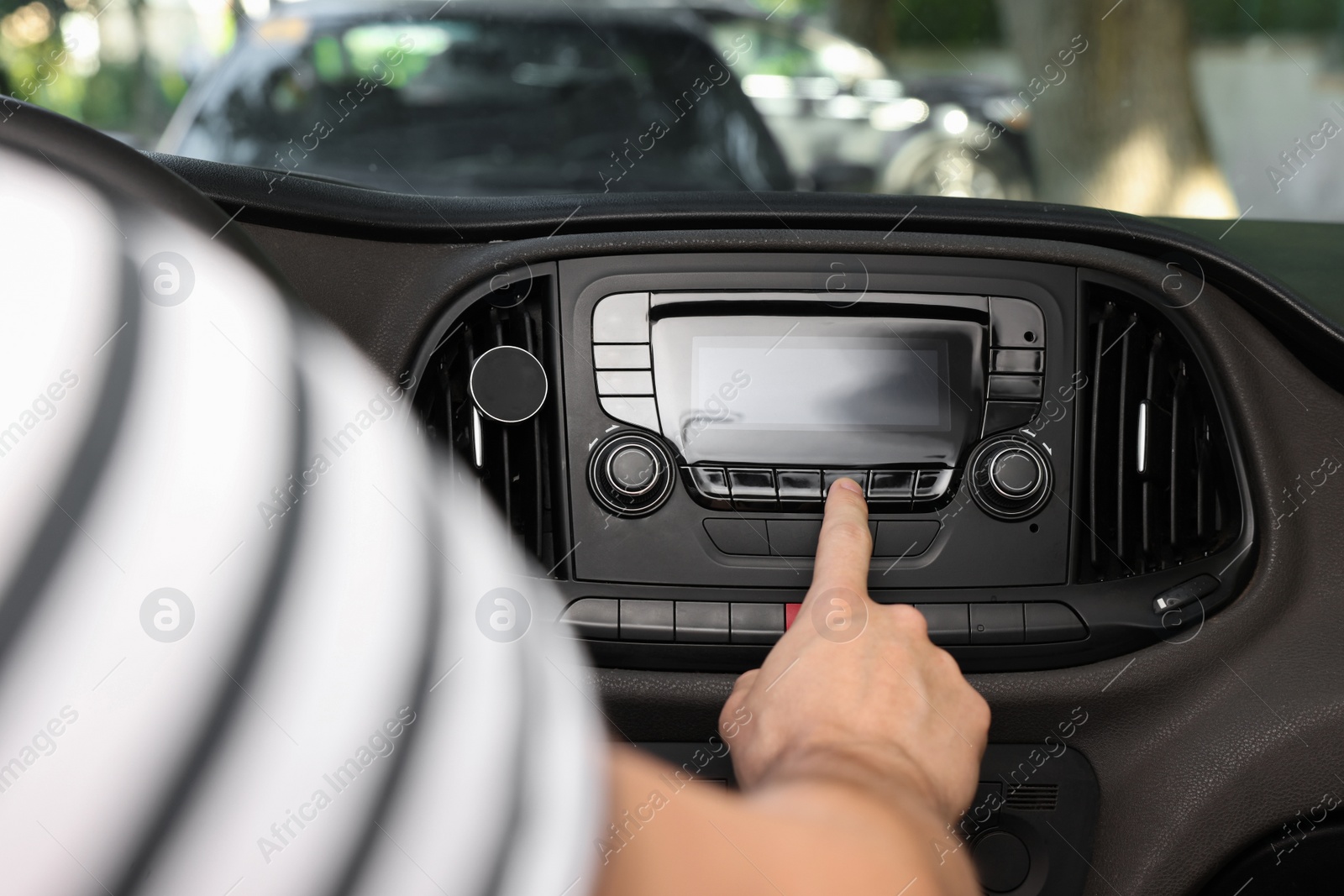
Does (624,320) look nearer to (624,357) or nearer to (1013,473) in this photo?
(624,357)

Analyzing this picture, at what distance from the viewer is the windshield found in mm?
2846

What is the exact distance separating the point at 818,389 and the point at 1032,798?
55 cm

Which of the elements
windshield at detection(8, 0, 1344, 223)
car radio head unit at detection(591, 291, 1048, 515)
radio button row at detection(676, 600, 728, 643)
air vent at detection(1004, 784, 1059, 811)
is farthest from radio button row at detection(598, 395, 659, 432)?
air vent at detection(1004, 784, 1059, 811)

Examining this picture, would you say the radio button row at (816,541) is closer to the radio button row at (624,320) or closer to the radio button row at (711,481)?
the radio button row at (711,481)

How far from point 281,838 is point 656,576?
32.9 inches

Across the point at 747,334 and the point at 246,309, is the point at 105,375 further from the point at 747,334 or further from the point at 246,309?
the point at 747,334

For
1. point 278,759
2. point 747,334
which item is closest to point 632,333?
point 747,334

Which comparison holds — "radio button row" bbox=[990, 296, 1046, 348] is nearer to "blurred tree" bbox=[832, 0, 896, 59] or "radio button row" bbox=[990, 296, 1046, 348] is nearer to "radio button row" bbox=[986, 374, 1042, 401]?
"radio button row" bbox=[986, 374, 1042, 401]

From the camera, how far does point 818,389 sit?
1.23m

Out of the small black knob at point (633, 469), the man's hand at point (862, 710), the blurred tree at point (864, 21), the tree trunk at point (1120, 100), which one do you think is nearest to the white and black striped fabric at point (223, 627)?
the man's hand at point (862, 710)

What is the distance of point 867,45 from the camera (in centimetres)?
1158

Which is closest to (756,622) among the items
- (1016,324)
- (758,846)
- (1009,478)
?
(1009,478)

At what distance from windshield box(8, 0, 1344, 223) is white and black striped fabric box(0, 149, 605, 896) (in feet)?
1.33

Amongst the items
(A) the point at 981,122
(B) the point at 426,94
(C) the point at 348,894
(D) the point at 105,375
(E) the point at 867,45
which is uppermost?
(E) the point at 867,45
